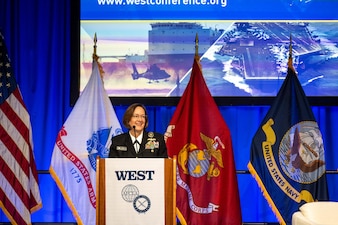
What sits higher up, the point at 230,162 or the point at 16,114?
the point at 16,114

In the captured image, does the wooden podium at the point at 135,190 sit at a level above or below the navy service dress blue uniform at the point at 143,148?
below

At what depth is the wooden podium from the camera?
3.30 meters

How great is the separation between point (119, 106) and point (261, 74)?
152 cm

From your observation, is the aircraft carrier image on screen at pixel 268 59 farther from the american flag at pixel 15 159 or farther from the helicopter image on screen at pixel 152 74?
the american flag at pixel 15 159

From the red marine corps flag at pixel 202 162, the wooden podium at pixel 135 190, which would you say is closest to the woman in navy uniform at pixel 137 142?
the wooden podium at pixel 135 190

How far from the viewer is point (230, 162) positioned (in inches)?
187

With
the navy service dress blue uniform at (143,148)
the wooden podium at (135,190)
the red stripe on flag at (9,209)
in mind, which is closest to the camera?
the wooden podium at (135,190)

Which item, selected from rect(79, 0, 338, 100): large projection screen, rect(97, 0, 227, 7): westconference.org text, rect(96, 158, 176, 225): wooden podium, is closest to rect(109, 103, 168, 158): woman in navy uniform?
rect(96, 158, 176, 225): wooden podium

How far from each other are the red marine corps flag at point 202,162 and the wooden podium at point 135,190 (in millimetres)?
1397

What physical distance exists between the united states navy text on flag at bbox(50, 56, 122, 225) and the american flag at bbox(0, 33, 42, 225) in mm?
261

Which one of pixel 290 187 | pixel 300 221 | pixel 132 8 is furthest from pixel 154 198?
pixel 132 8

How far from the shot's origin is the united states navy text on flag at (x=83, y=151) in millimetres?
4711

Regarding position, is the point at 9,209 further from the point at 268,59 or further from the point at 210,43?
the point at 268,59

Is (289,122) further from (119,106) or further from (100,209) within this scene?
(100,209)
